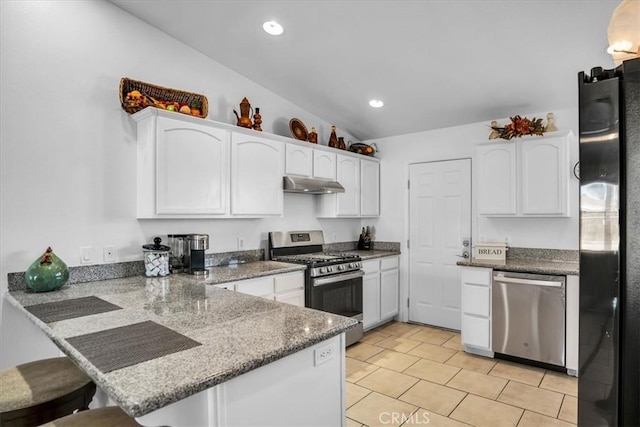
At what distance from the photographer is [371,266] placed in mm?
4395

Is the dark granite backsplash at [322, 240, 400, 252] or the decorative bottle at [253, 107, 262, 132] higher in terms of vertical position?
the decorative bottle at [253, 107, 262, 132]

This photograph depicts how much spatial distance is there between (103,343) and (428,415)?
2249mm

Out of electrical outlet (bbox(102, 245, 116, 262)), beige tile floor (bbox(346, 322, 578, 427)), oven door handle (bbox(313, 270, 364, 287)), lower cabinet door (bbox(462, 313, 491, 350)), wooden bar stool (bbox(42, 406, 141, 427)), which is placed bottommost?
beige tile floor (bbox(346, 322, 578, 427))

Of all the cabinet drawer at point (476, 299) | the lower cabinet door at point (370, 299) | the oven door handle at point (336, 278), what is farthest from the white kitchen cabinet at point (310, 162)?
the cabinet drawer at point (476, 299)

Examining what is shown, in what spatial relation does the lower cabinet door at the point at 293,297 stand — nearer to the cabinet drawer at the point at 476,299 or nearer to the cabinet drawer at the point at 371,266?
the cabinet drawer at the point at 371,266

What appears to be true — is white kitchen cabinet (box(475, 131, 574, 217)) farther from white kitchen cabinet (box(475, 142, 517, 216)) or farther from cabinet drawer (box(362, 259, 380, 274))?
cabinet drawer (box(362, 259, 380, 274))

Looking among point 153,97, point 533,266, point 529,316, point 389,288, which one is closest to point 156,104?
point 153,97

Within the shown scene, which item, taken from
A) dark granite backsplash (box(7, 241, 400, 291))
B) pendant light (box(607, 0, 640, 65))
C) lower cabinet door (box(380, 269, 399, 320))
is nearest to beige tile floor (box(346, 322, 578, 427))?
lower cabinet door (box(380, 269, 399, 320))

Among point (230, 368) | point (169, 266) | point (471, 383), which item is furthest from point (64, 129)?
point (471, 383)

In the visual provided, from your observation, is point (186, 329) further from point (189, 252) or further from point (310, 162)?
point (310, 162)

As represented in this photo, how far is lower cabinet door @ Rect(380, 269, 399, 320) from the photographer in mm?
4578

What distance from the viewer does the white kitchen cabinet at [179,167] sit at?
2789mm

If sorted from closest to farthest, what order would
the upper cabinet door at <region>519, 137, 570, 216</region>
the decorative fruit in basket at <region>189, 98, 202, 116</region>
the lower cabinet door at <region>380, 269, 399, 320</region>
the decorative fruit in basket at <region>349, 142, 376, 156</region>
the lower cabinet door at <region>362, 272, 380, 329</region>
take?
the decorative fruit in basket at <region>189, 98, 202, 116</region> < the upper cabinet door at <region>519, 137, 570, 216</region> < the lower cabinet door at <region>362, 272, 380, 329</region> < the lower cabinet door at <region>380, 269, 399, 320</region> < the decorative fruit in basket at <region>349, 142, 376, 156</region>

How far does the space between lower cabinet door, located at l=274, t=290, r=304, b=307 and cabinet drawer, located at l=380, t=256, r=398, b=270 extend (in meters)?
1.46
